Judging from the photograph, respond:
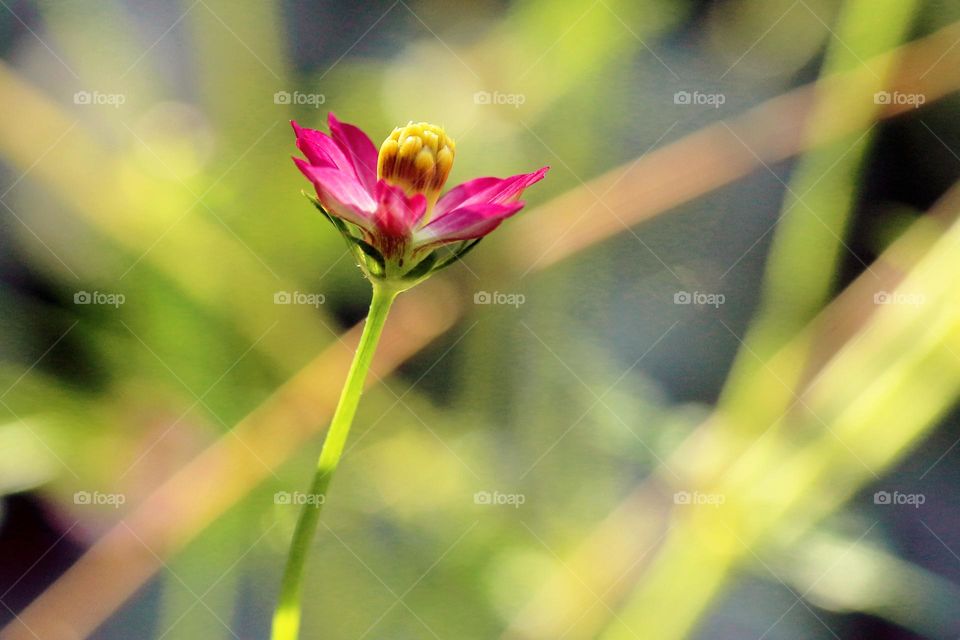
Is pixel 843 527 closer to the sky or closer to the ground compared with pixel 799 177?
closer to the ground

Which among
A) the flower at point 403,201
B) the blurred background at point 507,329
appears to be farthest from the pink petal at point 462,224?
the blurred background at point 507,329

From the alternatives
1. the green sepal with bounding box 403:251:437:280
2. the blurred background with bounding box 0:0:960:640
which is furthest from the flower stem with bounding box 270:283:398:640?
the blurred background with bounding box 0:0:960:640

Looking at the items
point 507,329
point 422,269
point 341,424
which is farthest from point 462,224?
Result: point 507,329

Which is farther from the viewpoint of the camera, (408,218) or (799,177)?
(799,177)

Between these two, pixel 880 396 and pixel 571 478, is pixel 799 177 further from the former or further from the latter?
pixel 571 478

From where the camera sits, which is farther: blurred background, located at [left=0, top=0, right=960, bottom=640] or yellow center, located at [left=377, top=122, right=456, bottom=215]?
blurred background, located at [left=0, top=0, right=960, bottom=640]

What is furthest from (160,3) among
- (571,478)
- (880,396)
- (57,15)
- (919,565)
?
(919,565)

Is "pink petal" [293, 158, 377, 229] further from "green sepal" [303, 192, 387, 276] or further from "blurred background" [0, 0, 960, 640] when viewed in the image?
"blurred background" [0, 0, 960, 640]
